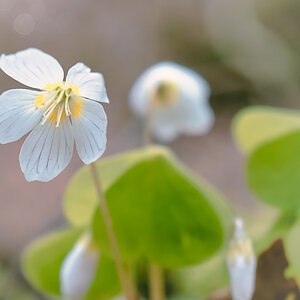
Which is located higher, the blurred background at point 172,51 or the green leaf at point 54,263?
the green leaf at point 54,263

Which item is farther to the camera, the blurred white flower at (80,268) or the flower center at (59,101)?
the blurred white flower at (80,268)

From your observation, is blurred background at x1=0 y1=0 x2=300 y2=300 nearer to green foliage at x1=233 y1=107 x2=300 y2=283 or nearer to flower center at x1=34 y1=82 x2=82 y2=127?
green foliage at x1=233 y1=107 x2=300 y2=283

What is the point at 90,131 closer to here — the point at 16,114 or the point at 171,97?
the point at 16,114

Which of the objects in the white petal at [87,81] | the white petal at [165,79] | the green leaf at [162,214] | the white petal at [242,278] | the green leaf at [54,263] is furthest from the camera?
the white petal at [165,79]

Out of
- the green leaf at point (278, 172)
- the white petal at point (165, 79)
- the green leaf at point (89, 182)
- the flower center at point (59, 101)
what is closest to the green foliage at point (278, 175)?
the green leaf at point (278, 172)

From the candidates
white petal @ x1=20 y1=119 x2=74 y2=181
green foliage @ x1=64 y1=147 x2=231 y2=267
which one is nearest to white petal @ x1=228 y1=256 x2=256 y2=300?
green foliage @ x1=64 y1=147 x2=231 y2=267

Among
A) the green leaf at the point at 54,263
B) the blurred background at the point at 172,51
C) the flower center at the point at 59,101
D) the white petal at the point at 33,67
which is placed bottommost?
the blurred background at the point at 172,51

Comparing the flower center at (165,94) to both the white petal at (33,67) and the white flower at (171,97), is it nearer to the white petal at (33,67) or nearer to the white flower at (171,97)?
the white flower at (171,97)
